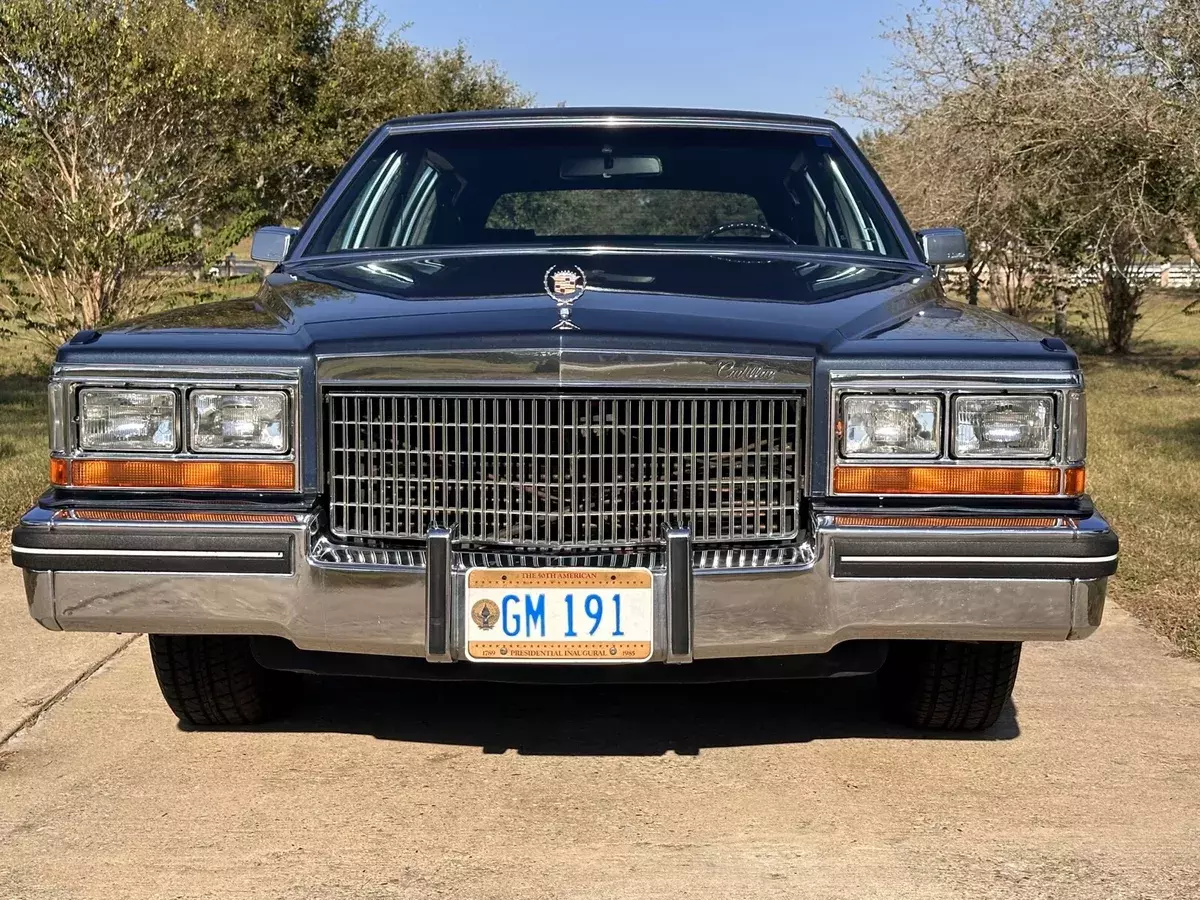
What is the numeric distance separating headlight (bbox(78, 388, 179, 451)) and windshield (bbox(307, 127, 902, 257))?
1410 mm

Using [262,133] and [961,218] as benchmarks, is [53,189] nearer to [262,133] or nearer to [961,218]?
[961,218]

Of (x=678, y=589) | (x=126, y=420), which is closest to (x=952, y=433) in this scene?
(x=678, y=589)

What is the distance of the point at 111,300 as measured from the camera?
14461 mm

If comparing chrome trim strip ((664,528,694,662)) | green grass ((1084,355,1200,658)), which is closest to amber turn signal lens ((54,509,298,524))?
chrome trim strip ((664,528,694,662))

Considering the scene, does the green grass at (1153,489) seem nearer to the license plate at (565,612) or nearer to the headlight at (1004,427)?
the headlight at (1004,427)

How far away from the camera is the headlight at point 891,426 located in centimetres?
328

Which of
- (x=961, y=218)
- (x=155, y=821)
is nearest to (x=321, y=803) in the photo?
(x=155, y=821)

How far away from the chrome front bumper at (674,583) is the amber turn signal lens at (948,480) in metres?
0.07

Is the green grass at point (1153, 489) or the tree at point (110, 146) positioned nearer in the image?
the green grass at point (1153, 489)

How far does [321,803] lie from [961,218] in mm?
13019

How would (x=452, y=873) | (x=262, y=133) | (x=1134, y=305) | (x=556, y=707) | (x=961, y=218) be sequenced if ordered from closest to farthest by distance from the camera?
(x=452, y=873) → (x=556, y=707) → (x=961, y=218) → (x=1134, y=305) → (x=262, y=133)

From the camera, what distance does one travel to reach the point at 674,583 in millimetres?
3176

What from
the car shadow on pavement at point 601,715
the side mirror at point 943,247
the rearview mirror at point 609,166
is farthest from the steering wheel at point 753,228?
the car shadow on pavement at point 601,715

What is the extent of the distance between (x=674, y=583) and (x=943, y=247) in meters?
1.91
